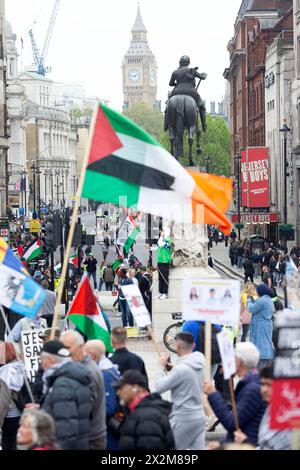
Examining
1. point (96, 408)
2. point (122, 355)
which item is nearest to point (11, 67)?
point (122, 355)

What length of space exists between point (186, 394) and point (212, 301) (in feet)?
2.61

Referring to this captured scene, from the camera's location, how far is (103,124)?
12906 millimetres

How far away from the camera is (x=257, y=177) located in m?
73.0

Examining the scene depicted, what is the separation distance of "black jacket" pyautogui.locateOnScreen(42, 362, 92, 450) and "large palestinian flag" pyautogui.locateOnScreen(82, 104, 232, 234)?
2270 mm

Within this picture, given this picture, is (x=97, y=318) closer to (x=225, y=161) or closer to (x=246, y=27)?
(x=246, y=27)

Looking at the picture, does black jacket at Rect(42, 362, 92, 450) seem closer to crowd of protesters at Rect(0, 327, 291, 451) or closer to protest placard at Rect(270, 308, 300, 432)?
crowd of protesters at Rect(0, 327, 291, 451)

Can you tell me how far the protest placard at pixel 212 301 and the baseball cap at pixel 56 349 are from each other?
105 centimetres

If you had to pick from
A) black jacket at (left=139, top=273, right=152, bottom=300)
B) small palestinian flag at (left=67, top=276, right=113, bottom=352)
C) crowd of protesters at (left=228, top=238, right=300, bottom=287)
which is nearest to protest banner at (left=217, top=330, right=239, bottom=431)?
small palestinian flag at (left=67, top=276, right=113, bottom=352)

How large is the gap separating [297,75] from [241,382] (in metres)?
54.2

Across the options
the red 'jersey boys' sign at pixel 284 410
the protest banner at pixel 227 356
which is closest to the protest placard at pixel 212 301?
the protest banner at pixel 227 356

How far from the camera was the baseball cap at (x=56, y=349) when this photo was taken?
1198 centimetres

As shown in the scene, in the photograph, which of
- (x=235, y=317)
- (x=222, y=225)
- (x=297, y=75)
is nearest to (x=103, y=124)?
(x=222, y=225)

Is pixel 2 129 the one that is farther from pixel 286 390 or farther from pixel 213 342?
pixel 286 390

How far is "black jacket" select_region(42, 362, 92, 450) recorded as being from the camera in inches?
420
